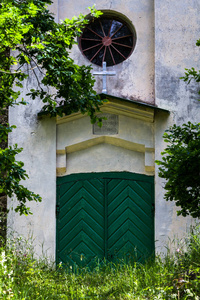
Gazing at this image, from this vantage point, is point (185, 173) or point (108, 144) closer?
point (185, 173)

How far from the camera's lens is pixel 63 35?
25.3 ft

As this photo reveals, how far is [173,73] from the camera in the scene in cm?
1093

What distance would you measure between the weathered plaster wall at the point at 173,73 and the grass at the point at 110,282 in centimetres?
245

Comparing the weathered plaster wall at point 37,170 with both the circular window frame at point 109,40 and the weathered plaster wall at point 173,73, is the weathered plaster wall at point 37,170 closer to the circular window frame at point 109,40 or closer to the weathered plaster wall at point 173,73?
the circular window frame at point 109,40

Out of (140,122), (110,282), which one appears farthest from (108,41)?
(110,282)

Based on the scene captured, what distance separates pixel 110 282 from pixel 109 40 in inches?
222

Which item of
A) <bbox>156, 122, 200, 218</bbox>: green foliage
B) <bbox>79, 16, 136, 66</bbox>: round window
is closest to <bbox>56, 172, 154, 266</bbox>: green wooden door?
<bbox>79, 16, 136, 66</bbox>: round window

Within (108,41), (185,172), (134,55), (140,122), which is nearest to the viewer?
(185,172)

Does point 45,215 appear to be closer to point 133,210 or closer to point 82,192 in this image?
point 82,192

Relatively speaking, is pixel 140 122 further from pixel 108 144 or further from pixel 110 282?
pixel 110 282

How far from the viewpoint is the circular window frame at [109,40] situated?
11.5 m

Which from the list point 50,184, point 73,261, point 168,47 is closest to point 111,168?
point 50,184

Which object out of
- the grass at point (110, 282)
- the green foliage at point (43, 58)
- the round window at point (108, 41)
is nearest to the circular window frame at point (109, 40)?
the round window at point (108, 41)

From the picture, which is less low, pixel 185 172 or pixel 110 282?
pixel 185 172
